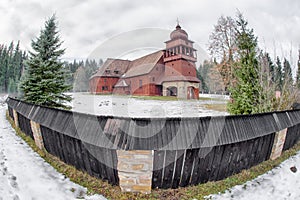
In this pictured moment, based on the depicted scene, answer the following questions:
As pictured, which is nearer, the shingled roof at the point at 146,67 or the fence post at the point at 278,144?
the fence post at the point at 278,144

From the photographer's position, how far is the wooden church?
1213 centimetres

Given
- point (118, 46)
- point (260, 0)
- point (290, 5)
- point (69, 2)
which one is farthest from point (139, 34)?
point (290, 5)

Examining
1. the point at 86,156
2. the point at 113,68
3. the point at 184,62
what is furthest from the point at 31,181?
the point at 113,68

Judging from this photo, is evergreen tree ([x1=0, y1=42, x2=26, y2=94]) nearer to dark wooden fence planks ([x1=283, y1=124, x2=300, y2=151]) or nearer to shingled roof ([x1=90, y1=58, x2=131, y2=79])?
shingled roof ([x1=90, y1=58, x2=131, y2=79])

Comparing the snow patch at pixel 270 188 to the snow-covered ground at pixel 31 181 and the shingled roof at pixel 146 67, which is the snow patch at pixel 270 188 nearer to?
the snow-covered ground at pixel 31 181

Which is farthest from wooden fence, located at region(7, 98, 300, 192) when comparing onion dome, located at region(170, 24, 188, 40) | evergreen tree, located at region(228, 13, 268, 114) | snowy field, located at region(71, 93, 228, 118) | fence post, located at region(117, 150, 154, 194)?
onion dome, located at region(170, 24, 188, 40)

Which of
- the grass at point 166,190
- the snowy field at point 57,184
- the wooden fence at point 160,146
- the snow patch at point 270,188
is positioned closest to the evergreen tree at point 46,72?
the snowy field at point 57,184

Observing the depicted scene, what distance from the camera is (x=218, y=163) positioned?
2.96m

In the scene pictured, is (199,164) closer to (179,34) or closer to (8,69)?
(179,34)

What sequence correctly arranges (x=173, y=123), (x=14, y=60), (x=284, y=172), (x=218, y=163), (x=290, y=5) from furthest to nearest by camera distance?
A: (x=14, y=60) → (x=290, y=5) → (x=284, y=172) → (x=218, y=163) → (x=173, y=123)

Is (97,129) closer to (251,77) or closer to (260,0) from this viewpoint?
(251,77)

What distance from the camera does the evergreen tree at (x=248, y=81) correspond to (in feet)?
19.9

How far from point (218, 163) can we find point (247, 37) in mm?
5554

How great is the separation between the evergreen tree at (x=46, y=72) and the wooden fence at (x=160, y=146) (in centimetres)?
527
